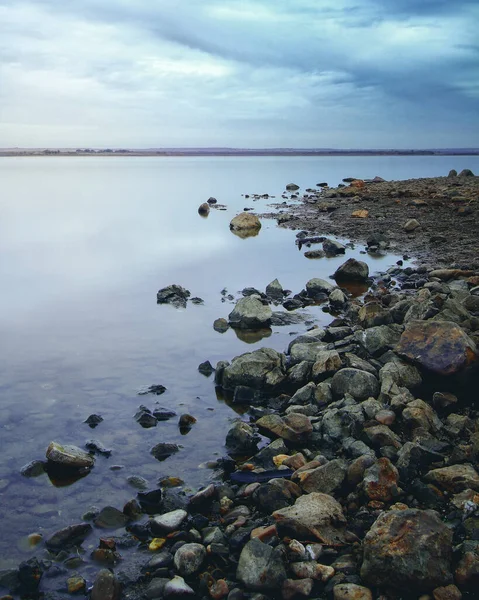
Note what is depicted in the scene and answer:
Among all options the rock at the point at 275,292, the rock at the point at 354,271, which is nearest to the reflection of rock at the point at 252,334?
the rock at the point at 275,292

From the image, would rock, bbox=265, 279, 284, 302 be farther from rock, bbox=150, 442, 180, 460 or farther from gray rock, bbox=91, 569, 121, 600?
gray rock, bbox=91, 569, 121, 600

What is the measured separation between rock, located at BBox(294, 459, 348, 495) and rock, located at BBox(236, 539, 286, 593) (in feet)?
4.18

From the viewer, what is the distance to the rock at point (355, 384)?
8.48 metres

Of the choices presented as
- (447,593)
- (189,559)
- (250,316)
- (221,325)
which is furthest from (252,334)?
(447,593)

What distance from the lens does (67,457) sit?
728 cm

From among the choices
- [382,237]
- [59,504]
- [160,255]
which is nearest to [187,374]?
[59,504]

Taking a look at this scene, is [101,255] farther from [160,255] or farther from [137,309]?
[137,309]

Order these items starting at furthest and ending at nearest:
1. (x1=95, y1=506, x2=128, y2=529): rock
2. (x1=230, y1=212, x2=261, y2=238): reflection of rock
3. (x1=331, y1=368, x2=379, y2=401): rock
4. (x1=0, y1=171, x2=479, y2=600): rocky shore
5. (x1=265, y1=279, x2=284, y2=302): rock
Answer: (x1=230, y1=212, x2=261, y2=238): reflection of rock → (x1=265, y1=279, x2=284, y2=302): rock → (x1=331, y1=368, x2=379, y2=401): rock → (x1=95, y1=506, x2=128, y2=529): rock → (x1=0, y1=171, x2=479, y2=600): rocky shore

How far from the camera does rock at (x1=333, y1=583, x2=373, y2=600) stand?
470 cm

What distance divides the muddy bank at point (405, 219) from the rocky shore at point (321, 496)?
1143cm

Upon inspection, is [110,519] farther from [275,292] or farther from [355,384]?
[275,292]

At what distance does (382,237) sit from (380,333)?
51.8ft

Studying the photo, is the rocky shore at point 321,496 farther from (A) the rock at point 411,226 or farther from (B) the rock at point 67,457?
(A) the rock at point 411,226

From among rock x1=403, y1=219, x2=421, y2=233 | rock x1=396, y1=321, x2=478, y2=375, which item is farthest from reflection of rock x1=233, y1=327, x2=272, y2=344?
rock x1=403, y1=219, x2=421, y2=233
